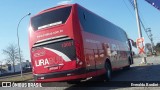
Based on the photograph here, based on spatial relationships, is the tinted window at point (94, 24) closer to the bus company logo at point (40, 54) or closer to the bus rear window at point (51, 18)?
the bus rear window at point (51, 18)

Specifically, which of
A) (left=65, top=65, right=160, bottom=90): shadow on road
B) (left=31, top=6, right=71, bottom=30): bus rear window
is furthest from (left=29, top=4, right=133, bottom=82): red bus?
(left=65, top=65, right=160, bottom=90): shadow on road

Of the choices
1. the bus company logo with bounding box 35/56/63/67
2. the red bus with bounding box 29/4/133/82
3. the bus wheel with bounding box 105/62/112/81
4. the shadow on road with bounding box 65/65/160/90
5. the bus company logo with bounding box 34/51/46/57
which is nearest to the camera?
the red bus with bounding box 29/4/133/82

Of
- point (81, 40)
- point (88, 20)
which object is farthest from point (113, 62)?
point (81, 40)

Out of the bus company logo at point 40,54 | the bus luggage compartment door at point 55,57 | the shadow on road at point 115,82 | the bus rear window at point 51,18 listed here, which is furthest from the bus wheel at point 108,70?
the bus rear window at point 51,18

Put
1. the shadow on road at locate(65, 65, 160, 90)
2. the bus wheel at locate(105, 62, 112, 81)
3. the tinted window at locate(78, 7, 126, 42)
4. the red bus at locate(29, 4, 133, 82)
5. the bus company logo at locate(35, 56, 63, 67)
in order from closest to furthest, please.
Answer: the red bus at locate(29, 4, 133, 82) < the bus company logo at locate(35, 56, 63, 67) < the tinted window at locate(78, 7, 126, 42) < the shadow on road at locate(65, 65, 160, 90) < the bus wheel at locate(105, 62, 112, 81)

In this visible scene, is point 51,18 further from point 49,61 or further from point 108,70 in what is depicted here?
point 108,70

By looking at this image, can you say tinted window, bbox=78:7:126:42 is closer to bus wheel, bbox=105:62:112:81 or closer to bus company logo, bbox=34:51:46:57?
bus wheel, bbox=105:62:112:81

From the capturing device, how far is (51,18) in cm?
1266

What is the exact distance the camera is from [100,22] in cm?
1609

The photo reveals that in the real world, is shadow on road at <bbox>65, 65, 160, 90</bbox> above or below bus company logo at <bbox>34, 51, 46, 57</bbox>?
below

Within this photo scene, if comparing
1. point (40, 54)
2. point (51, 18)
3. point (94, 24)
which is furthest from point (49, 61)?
point (94, 24)

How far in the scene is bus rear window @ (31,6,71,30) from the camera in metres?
12.4

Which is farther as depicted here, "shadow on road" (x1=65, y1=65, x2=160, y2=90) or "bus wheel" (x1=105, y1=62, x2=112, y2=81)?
"bus wheel" (x1=105, y1=62, x2=112, y2=81)

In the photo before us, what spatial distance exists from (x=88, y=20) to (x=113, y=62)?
16.3 ft
